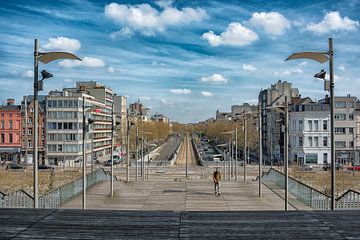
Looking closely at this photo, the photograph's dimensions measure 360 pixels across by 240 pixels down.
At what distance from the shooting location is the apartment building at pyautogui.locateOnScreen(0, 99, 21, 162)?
73.9 meters

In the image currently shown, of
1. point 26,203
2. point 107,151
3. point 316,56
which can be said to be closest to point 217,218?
point 316,56

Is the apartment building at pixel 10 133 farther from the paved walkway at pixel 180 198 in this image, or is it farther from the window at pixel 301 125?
the paved walkway at pixel 180 198

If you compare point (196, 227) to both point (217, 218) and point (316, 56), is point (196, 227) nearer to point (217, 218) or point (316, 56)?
point (217, 218)

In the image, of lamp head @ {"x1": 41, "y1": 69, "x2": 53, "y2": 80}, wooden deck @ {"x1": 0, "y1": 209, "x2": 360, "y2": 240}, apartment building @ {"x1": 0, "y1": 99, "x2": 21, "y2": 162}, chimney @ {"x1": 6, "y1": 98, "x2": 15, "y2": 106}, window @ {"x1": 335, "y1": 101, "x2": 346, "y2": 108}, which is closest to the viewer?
wooden deck @ {"x1": 0, "y1": 209, "x2": 360, "y2": 240}

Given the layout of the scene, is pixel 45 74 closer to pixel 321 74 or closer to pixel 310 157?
pixel 321 74

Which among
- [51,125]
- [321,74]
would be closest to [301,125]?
[51,125]

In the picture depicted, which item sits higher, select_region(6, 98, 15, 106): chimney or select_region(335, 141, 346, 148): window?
select_region(6, 98, 15, 106): chimney

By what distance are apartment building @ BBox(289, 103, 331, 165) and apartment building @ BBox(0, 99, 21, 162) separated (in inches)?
1927

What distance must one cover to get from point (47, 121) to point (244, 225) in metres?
69.5

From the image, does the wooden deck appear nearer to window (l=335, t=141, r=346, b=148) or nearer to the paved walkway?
the paved walkway

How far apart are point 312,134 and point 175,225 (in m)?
65.8

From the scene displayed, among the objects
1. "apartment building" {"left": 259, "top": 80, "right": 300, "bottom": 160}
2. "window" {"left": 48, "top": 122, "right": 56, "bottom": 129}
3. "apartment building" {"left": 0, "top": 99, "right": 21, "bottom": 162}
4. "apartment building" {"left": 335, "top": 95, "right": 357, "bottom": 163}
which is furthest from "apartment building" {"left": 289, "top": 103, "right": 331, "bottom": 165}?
"apartment building" {"left": 0, "top": 99, "right": 21, "bottom": 162}

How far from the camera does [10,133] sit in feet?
243

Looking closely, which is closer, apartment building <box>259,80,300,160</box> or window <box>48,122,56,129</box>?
window <box>48,122,56,129</box>
